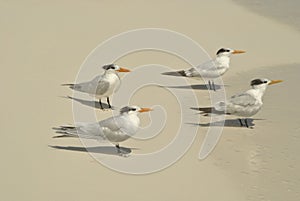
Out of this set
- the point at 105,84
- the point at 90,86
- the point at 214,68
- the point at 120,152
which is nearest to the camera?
the point at 120,152

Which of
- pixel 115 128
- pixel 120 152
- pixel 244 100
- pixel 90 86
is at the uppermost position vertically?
pixel 90 86

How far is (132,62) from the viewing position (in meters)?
10.2

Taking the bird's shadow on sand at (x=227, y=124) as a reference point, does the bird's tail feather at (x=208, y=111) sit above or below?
above

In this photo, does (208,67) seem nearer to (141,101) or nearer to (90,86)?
(141,101)

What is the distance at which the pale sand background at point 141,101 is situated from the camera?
6031 mm

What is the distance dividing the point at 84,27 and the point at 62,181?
7.03m

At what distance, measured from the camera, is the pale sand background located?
237 inches

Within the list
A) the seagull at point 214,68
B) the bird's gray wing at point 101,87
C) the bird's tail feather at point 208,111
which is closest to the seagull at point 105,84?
the bird's gray wing at point 101,87

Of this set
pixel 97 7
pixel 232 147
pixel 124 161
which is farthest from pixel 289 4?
pixel 124 161

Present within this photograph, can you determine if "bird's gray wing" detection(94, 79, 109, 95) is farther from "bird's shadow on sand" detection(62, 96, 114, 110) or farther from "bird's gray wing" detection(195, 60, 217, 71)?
"bird's gray wing" detection(195, 60, 217, 71)

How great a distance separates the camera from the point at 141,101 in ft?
27.5

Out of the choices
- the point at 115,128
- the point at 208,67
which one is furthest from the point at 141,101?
the point at 115,128

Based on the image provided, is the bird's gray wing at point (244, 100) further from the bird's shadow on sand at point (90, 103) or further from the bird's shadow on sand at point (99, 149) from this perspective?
the bird's shadow on sand at point (90, 103)

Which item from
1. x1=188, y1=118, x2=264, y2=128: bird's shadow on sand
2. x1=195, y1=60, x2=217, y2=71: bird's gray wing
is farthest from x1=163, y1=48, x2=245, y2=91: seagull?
x1=188, y1=118, x2=264, y2=128: bird's shadow on sand
